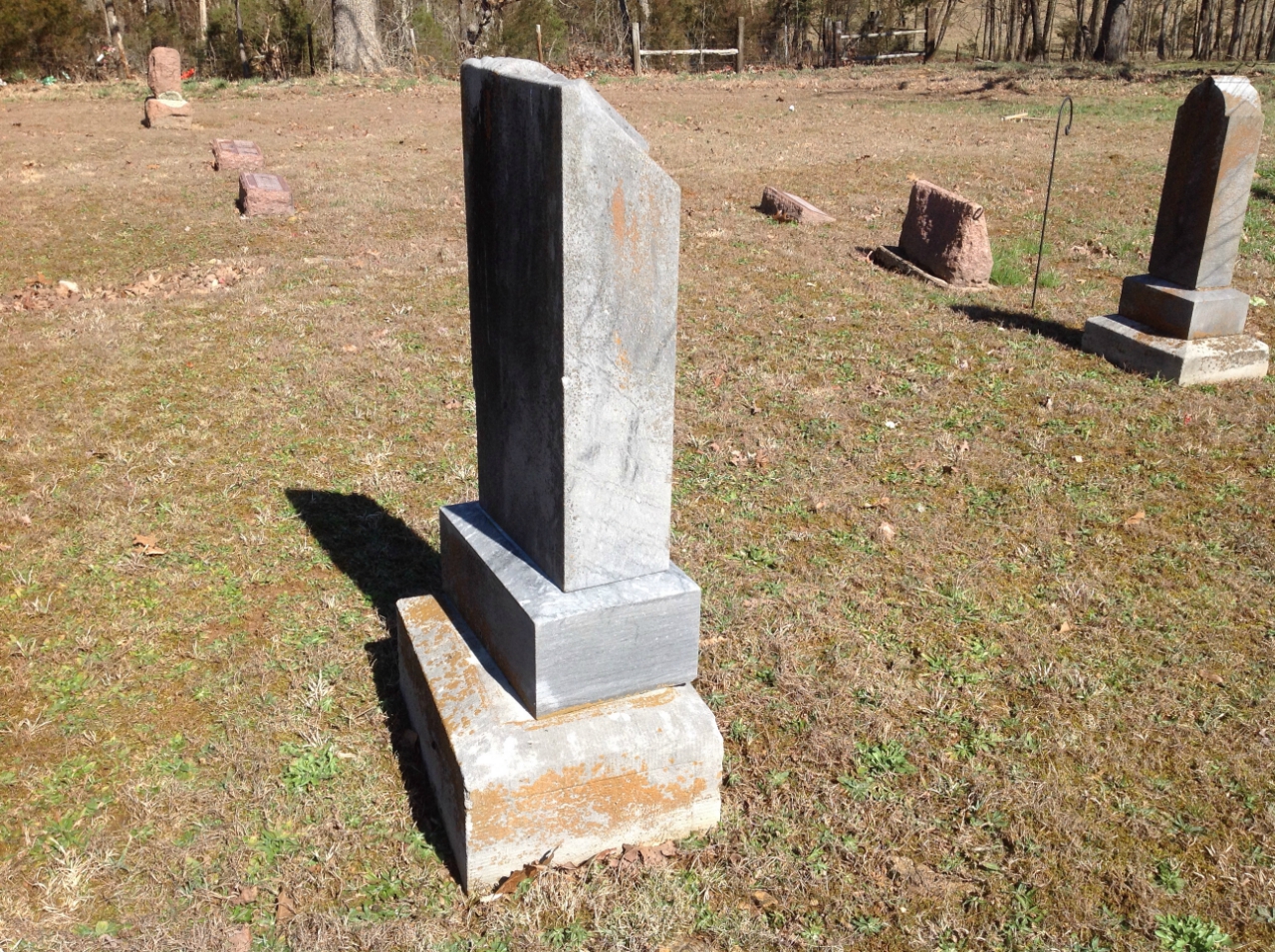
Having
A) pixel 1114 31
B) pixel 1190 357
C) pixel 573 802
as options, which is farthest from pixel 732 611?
pixel 1114 31

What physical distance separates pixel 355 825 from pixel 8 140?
16.8m

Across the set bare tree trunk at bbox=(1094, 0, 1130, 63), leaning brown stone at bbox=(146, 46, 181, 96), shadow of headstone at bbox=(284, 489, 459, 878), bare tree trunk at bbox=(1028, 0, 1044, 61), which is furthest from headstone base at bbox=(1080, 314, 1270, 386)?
bare tree trunk at bbox=(1028, 0, 1044, 61)

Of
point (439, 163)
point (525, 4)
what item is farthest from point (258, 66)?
point (439, 163)

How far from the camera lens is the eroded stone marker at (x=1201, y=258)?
21.2ft

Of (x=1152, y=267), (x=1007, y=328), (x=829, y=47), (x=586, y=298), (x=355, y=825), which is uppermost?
(x=829, y=47)

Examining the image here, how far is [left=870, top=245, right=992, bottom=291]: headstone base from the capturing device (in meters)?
9.15

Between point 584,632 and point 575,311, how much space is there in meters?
0.93

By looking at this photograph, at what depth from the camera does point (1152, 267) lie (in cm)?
724

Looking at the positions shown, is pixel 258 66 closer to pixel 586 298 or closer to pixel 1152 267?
pixel 1152 267

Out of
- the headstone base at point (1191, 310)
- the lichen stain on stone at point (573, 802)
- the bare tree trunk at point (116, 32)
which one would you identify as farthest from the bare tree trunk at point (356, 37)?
the lichen stain on stone at point (573, 802)

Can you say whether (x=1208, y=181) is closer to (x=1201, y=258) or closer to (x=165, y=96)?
(x=1201, y=258)

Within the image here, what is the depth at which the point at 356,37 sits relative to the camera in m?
23.0

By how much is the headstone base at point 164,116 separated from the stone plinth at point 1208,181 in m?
16.4

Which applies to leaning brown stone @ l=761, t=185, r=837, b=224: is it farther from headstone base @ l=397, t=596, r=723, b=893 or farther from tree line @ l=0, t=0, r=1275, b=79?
tree line @ l=0, t=0, r=1275, b=79
